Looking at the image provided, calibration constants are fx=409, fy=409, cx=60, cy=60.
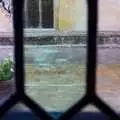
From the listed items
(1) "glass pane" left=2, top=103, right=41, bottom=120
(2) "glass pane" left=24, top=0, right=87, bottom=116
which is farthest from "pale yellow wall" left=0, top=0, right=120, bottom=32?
(1) "glass pane" left=2, top=103, right=41, bottom=120

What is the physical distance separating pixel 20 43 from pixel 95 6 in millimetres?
83

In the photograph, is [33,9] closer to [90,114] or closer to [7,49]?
[7,49]

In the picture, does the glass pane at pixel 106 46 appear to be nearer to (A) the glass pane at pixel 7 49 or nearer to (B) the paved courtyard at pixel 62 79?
(B) the paved courtyard at pixel 62 79

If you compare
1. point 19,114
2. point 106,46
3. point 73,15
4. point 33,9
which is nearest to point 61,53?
point 73,15

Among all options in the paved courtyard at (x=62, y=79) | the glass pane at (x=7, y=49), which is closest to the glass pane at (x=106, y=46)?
the paved courtyard at (x=62, y=79)

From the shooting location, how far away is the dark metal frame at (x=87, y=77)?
40 centimetres

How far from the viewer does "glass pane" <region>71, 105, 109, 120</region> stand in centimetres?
43

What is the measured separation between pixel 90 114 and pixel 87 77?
41 millimetres

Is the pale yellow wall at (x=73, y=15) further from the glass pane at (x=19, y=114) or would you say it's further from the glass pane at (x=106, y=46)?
the glass pane at (x=19, y=114)

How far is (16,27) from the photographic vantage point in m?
0.41

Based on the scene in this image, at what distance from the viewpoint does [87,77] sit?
42cm

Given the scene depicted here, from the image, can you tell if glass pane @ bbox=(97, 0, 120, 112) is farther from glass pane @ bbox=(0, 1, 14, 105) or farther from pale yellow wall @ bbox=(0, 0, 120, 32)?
glass pane @ bbox=(0, 1, 14, 105)

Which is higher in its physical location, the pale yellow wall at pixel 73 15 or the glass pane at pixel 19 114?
the pale yellow wall at pixel 73 15

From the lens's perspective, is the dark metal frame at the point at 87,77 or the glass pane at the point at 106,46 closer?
the dark metal frame at the point at 87,77
